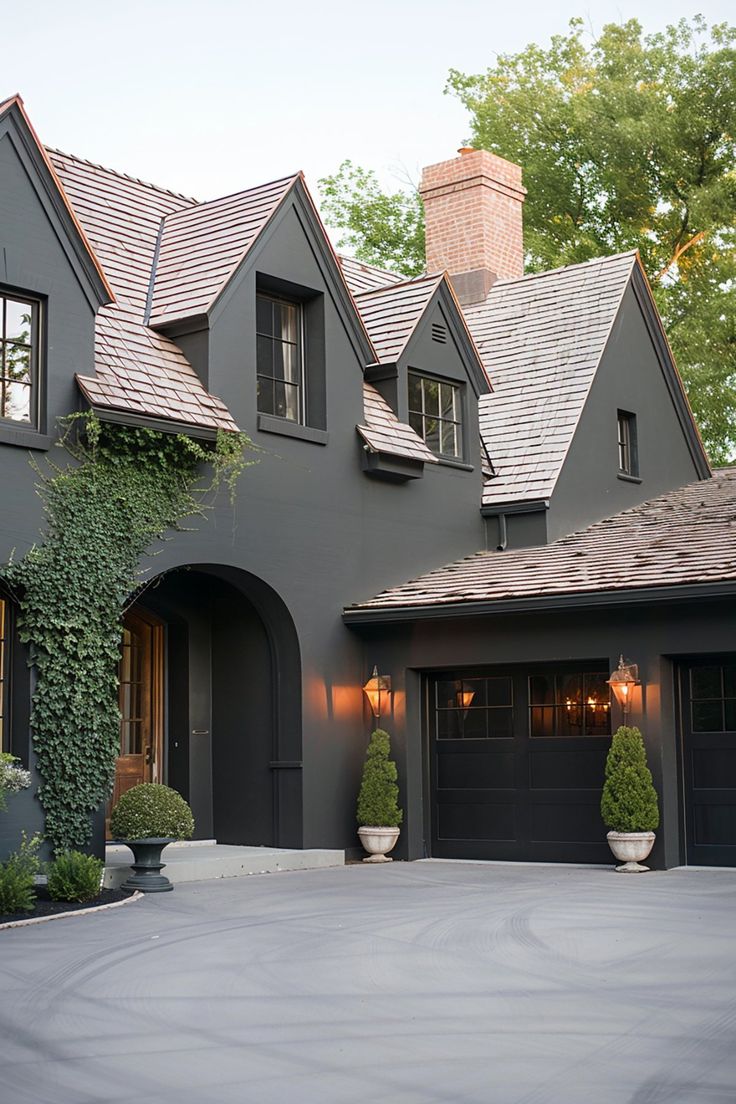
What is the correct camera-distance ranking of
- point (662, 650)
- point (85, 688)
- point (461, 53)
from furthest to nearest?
point (461, 53) → point (662, 650) → point (85, 688)

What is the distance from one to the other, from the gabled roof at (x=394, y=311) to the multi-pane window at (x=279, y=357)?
1324 mm

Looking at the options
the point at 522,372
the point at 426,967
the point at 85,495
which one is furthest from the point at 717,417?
the point at 426,967

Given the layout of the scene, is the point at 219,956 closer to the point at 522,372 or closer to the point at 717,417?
the point at 522,372

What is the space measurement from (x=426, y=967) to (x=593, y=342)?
479 inches

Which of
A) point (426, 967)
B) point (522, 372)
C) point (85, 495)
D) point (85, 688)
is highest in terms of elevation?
point (522, 372)

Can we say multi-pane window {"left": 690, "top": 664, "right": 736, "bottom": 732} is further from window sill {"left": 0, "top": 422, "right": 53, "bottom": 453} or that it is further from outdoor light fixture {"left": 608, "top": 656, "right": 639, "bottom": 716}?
window sill {"left": 0, "top": 422, "right": 53, "bottom": 453}

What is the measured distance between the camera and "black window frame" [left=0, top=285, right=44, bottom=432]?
12.2 meters

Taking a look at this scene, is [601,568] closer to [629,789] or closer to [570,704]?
[570,704]

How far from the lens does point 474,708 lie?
15250 millimetres

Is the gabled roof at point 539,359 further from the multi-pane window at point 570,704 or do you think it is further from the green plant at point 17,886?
the green plant at point 17,886

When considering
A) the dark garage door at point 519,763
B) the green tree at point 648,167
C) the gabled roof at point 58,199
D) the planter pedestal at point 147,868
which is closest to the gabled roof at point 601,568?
the dark garage door at point 519,763

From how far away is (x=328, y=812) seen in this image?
15.0m

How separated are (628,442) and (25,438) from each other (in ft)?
32.8

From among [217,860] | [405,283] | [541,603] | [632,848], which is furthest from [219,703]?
[405,283]
